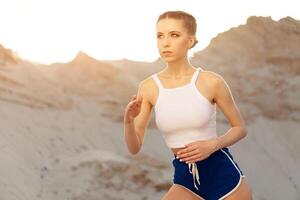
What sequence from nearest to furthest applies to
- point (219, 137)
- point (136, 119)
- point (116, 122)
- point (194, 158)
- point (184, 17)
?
point (194, 158), point (219, 137), point (184, 17), point (136, 119), point (116, 122)

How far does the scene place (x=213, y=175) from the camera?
3.81 meters

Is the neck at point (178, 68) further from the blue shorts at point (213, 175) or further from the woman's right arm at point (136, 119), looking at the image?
the blue shorts at point (213, 175)

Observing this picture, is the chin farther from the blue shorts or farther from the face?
→ the blue shorts

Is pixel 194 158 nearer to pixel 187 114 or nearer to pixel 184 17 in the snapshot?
pixel 187 114

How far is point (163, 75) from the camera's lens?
12.8ft

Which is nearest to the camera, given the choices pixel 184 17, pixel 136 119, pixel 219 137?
pixel 219 137

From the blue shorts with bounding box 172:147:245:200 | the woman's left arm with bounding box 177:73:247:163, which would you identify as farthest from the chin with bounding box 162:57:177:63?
the blue shorts with bounding box 172:147:245:200

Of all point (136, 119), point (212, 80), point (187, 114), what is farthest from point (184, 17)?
point (136, 119)

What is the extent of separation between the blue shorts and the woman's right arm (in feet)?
0.85

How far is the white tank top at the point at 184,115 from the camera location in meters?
3.71

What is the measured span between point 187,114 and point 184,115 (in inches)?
0.7

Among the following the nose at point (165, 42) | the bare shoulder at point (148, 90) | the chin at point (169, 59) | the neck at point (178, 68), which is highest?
the nose at point (165, 42)

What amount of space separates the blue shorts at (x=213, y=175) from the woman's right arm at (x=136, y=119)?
0.26 meters

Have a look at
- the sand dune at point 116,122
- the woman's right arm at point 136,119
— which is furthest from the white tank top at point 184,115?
the sand dune at point 116,122
